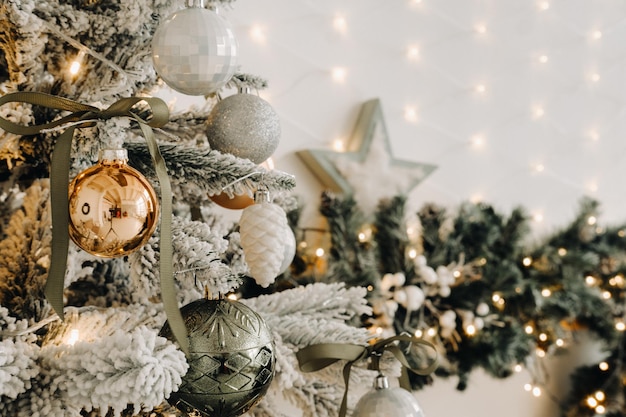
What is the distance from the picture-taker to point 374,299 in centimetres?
105

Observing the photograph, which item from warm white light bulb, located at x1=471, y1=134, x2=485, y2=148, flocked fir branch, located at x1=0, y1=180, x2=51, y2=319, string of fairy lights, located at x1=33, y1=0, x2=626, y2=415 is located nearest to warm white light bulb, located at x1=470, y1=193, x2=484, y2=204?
string of fairy lights, located at x1=33, y1=0, x2=626, y2=415

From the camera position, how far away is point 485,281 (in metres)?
1.16

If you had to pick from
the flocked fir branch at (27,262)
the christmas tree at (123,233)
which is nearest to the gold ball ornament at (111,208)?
the christmas tree at (123,233)

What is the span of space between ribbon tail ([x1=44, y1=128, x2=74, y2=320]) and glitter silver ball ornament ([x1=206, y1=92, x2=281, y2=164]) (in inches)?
7.2

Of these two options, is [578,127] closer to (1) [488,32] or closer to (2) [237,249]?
(1) [488,32]

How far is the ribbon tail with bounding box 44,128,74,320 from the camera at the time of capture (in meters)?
0.45

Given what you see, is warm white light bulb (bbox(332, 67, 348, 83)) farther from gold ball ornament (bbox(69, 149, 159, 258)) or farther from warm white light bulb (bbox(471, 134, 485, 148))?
gold ball ornament (bbox(69, 149, 159, 258))

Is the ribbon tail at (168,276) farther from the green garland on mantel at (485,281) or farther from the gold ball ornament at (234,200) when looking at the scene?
the green garland on mantel at (485,281)

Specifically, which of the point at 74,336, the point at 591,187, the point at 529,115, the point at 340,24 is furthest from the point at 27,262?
the point at 591,187

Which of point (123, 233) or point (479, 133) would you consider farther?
point (479, 133)

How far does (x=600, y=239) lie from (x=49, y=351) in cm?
123

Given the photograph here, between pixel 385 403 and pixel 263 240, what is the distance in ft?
0.73

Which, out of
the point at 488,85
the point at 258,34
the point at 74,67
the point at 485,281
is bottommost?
the point at 485,281

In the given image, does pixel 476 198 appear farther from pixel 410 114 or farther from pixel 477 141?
pixel 410 114
